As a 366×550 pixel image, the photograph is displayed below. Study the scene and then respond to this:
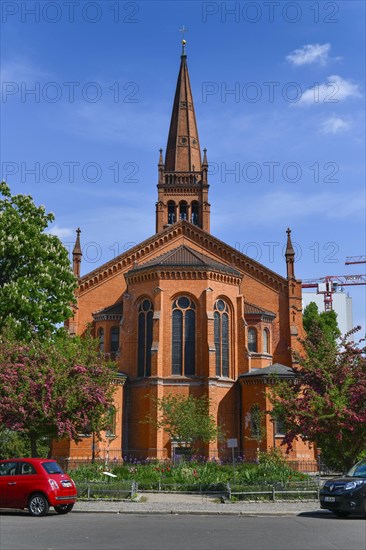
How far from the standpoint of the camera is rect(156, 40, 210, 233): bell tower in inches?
2303

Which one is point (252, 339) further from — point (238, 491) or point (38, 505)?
point (38, 505)

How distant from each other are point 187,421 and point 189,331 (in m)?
8.09

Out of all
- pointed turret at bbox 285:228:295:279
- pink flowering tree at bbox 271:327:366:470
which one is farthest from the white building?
pink flowering tree at bbox 271:327:366:470

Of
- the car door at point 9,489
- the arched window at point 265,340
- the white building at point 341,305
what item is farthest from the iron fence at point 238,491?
the white building at point 341,305

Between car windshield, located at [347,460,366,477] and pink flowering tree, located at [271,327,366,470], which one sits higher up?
pink flowering tree, located at [271,327,366,470]

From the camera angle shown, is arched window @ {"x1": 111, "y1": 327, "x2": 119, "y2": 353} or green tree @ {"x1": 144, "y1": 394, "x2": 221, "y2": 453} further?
arched window @ {"x1": 111, "y1": 327, "x2": 119, "y2": 353}

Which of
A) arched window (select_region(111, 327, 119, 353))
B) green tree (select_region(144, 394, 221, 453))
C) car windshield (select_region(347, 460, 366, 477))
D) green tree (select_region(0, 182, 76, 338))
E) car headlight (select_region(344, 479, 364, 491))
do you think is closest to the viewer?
car headlight (select_region(344, 479, 364, 491))

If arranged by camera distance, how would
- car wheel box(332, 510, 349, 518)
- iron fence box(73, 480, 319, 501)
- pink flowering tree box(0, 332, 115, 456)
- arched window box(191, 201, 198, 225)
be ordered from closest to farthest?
car wheel box(332, 510, 349, 518) → iron fence box(73, 480, 319, 501) → pink flowering tree box(0, 332, 115, 456) → arched window box(191, 201, 198, 225)

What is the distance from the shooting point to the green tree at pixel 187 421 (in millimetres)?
35281

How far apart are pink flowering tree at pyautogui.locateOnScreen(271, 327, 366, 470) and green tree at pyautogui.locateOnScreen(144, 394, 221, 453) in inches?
421

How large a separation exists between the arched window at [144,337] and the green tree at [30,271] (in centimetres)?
1036

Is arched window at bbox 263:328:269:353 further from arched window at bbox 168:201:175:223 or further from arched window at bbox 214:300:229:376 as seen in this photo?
arched window at bbox 168:201:175:223

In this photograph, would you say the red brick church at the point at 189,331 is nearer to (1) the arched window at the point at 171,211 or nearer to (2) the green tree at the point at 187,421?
(2) the green tree at the point at 187,421

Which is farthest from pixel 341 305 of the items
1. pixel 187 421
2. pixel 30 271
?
pixel 30 271
